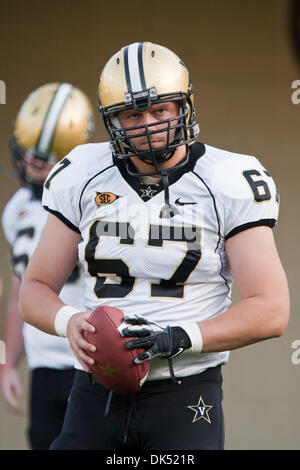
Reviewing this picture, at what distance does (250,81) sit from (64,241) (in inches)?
110

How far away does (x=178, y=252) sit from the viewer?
2432mm

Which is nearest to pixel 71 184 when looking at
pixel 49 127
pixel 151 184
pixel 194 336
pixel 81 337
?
pixel 151 184

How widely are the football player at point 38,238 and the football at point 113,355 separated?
117cm

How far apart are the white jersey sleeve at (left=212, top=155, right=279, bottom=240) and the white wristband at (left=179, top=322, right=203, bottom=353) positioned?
30cm

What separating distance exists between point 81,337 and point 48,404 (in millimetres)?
1368

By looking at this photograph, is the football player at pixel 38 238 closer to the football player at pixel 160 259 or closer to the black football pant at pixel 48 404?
the black football pant at pixel 48 404

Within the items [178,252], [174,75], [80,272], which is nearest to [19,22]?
[80,272]

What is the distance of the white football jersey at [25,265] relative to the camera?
352cm

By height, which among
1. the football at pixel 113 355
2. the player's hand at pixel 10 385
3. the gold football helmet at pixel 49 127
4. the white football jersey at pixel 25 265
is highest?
the gold football helmet at pixel 49 127

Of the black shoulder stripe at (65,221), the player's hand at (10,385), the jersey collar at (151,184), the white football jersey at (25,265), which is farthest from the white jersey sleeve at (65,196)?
the player's hand at (10,385)

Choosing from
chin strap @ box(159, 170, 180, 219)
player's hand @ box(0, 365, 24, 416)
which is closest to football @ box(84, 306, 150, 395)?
chin strap @ box(159, 170, 180, 219)

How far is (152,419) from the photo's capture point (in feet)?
7.86

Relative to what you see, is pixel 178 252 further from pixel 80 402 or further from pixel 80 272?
pixel 80 272

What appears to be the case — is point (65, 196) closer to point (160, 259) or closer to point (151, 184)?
point (151, 184)
